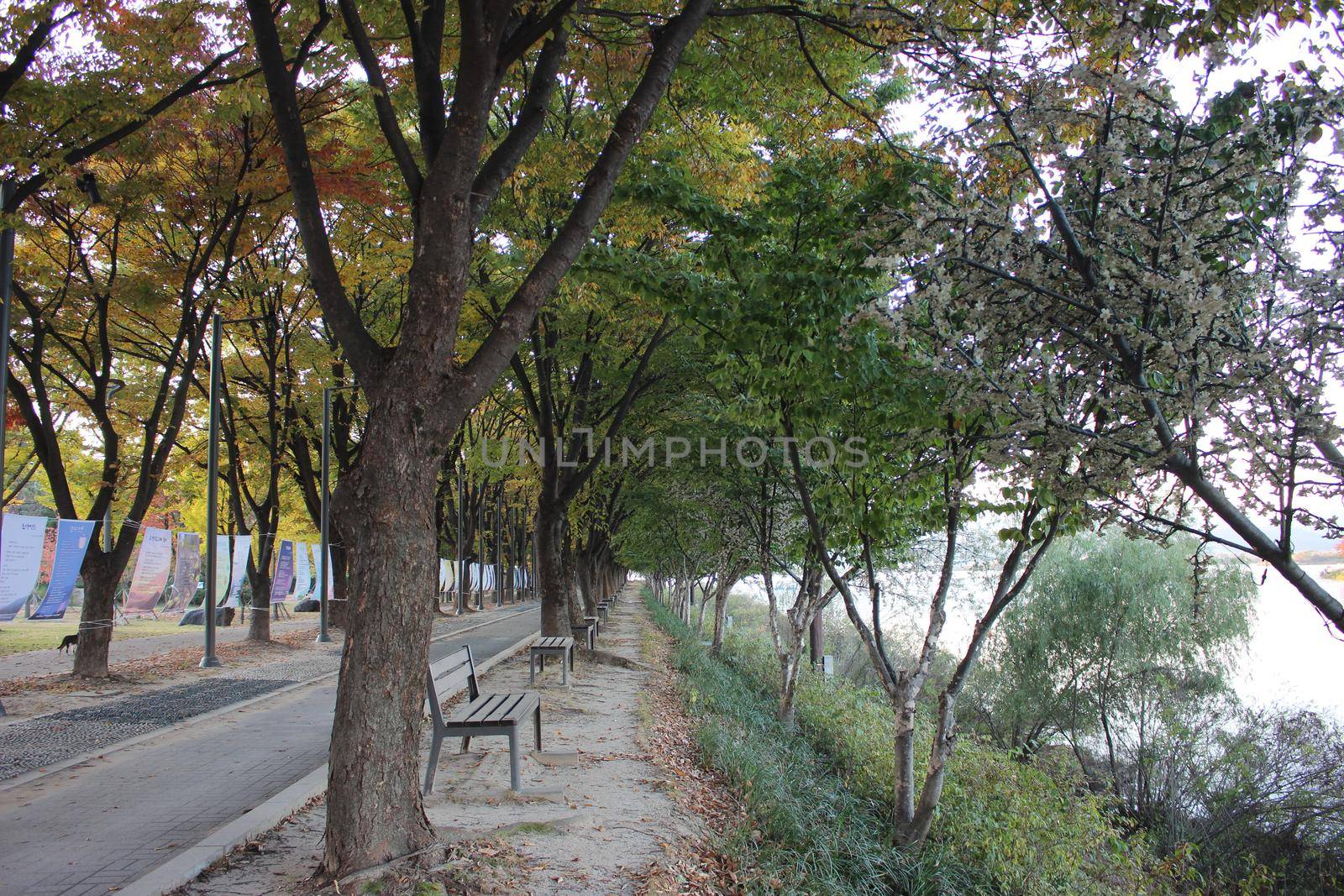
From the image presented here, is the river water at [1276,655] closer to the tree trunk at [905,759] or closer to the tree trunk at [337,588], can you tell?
the tree trunk at [905,759]

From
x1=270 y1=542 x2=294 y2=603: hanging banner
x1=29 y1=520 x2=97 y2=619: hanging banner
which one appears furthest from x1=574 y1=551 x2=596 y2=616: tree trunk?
x1=29 y1=520 x2=97 y2=619: hanging banner

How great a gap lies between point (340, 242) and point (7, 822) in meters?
10.9

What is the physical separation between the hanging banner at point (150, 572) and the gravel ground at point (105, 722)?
2.15 metres

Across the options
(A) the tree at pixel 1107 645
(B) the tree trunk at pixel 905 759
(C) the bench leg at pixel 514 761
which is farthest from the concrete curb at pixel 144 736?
(A) the tree at pixel 1107 645

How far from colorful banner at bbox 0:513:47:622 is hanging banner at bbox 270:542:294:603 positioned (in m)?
8.38

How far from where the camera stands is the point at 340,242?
14508 millimetres

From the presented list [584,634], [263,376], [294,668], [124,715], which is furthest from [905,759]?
[263,376]

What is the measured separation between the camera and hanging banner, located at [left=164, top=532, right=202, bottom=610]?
1466cm

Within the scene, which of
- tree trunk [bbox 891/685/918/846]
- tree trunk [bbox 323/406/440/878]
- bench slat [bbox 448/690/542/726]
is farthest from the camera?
tree trunk [bbox 891/685/918/846]

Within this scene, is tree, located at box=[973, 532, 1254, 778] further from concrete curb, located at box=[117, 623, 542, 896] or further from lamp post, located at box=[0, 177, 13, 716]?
lamp post, located at box=[0, 177, 13, 716]

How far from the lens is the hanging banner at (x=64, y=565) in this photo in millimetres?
10688

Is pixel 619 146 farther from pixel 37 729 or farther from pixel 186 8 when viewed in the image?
→ pixel 37 729

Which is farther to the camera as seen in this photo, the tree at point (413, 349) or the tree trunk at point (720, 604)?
the tree trunk at point (720, 604)

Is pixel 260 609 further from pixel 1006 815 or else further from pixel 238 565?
pixel 1006 815
